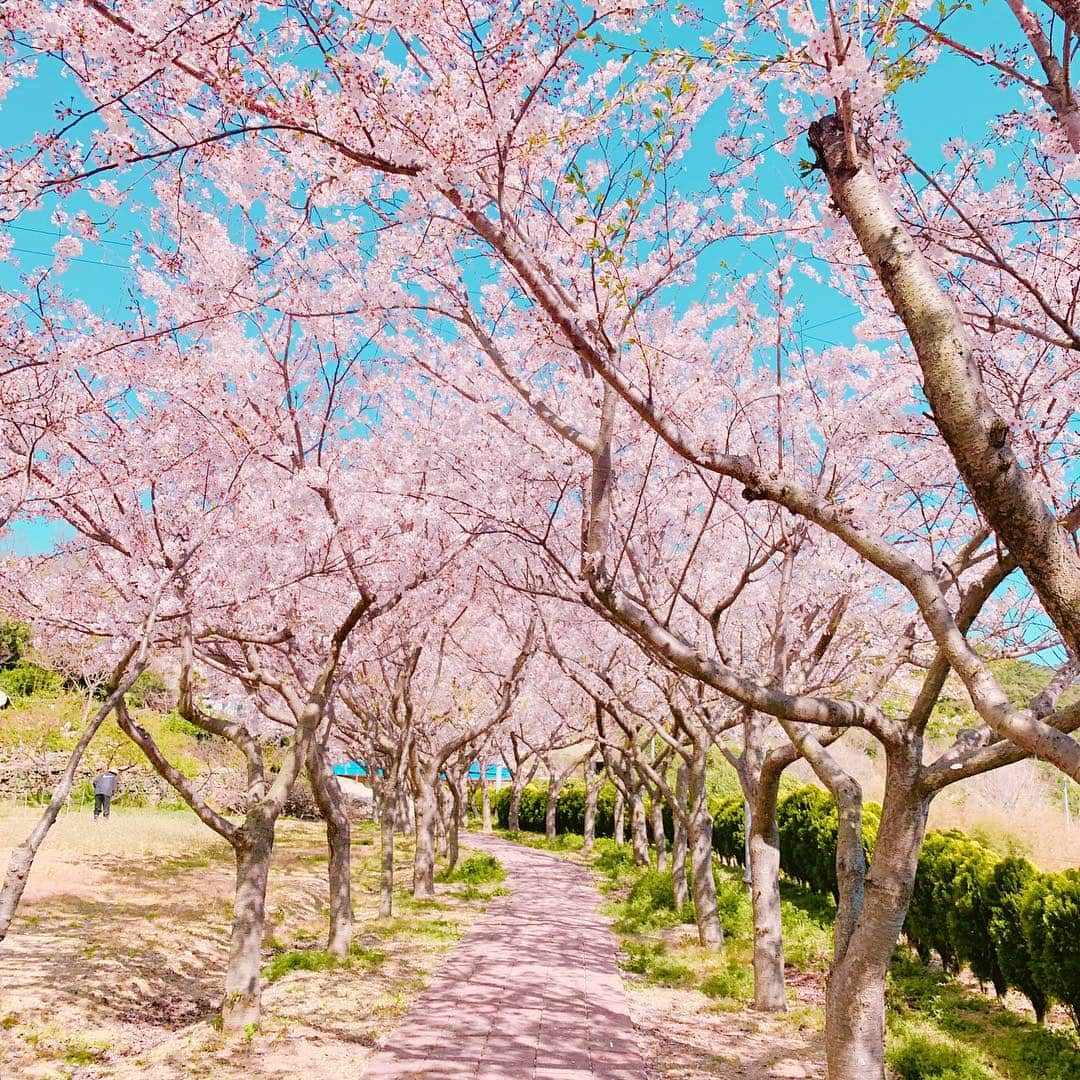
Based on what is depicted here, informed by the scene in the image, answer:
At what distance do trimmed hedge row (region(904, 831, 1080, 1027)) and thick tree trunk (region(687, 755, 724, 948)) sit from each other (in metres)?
2.37

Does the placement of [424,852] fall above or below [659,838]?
below

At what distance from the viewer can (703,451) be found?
11.7 ft

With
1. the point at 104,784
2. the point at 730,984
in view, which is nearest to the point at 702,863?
the point at 730,984

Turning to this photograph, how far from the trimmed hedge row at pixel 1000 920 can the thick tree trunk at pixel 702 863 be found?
7.76 feet

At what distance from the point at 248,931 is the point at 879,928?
4601 mm

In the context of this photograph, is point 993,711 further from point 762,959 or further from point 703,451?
point 762,959

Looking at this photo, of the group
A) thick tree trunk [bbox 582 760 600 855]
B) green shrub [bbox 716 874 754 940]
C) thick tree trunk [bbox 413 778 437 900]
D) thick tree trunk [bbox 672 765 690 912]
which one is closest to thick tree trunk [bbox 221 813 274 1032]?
green shrub [bbox 716 874 754 940]

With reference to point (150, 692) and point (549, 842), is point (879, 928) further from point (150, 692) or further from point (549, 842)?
point (150, 692)

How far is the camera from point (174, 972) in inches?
→ 340

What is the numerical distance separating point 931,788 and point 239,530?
6018mm

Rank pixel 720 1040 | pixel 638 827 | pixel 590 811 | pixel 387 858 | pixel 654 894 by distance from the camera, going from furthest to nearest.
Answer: pixel 590 811 → pixel 638 827 → pixel 654 894 → pixel 387 858 → pixel 720 1040

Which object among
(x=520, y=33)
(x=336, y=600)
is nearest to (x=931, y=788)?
(x=520, y=33)

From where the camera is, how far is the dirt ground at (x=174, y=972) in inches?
234

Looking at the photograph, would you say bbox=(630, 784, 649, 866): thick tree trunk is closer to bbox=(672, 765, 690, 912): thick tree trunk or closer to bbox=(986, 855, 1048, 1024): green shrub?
bbox=(672, 765, 690, 912): thick tree trunk
